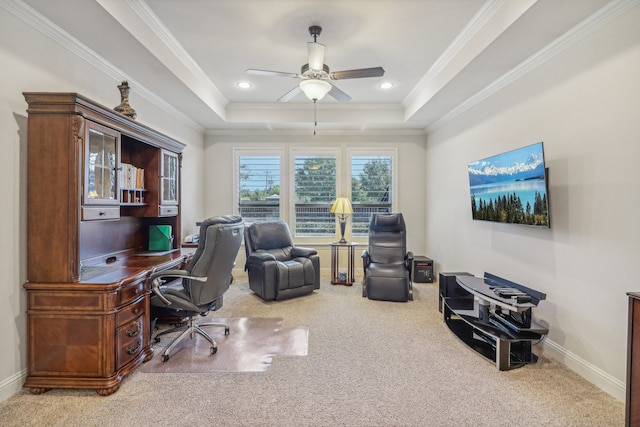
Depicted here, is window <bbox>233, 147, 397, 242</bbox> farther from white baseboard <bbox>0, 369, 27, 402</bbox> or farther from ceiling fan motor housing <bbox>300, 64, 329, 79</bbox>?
white baseboard <bbox>0, 369, 27, 402</bbox>

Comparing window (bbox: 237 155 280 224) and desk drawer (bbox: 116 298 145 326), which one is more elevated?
window (bbox: 237 155 280 224)

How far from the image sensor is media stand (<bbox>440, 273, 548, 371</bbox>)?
2.47 meters

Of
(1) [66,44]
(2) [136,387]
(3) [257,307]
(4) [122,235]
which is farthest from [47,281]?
(3) [257,307]

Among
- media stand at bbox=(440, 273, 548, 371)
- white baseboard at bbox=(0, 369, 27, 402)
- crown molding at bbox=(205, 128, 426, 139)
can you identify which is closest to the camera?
white baseboard at bbox=(0, 369, 27, 402)

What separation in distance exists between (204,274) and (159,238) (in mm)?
1286

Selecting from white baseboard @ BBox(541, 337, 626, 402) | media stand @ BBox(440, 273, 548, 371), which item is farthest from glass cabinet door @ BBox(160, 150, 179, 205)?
white baseboard @ BBox(541, 337, 626, 402)

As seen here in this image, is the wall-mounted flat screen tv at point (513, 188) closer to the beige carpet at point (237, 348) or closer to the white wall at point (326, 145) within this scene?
the white wall at point (326, 145)

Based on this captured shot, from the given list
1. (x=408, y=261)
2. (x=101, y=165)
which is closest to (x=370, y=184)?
(x=408, y=261)

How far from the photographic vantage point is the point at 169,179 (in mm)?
3541

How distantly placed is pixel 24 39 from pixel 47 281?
1678mm

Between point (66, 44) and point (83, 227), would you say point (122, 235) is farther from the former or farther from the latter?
point (66, 44)

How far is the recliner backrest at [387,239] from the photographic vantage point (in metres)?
4.61

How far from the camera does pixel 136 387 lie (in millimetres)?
2234

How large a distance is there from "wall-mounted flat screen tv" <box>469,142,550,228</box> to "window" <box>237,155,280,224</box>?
3.39 meters
